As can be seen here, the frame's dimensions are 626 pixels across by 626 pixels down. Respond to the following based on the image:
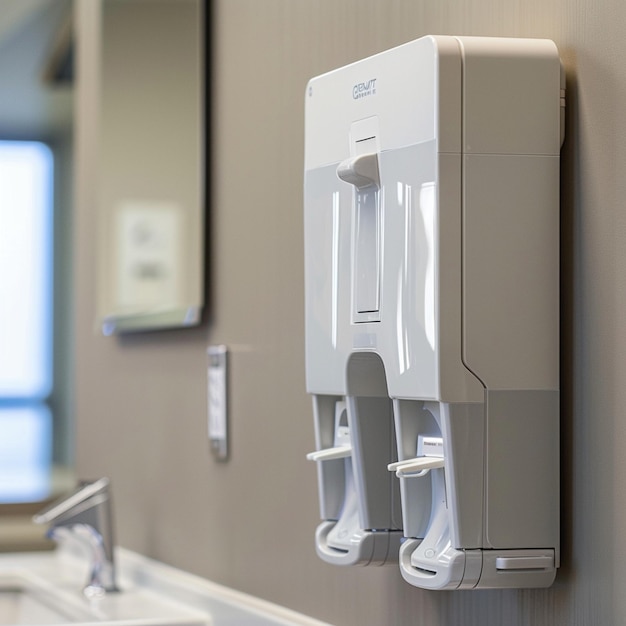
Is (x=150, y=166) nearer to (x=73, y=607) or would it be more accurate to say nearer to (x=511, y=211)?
(x=73, y=607)

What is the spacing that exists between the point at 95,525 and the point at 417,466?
0.98 m

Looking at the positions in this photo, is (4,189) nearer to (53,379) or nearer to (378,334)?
(53,379)

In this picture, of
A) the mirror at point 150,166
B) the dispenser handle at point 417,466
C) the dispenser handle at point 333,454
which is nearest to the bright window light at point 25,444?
the mirror at point 150,166

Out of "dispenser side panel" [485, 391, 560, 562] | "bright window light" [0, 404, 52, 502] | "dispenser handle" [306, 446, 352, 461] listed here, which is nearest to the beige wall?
"dispenser side panel" [485, 391, 560, 562]

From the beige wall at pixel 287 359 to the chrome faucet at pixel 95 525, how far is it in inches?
3.6

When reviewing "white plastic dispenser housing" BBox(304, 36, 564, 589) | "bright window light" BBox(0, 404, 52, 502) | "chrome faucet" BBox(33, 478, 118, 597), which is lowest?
"bright window light" BBox(0, 404, 52, 502)

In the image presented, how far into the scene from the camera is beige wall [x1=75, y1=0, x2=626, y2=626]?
36.0 inches

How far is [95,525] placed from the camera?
182 cm

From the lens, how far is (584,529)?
0.93m

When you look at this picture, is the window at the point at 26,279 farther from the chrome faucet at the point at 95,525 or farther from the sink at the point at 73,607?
the chrome faucet at the point at 95,525

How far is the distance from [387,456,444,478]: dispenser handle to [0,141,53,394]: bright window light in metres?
3.89

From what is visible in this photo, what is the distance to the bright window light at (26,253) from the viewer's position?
470 cm

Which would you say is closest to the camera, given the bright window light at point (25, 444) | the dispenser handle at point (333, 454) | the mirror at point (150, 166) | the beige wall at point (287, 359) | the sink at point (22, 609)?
the beige wall at point (287, 359)

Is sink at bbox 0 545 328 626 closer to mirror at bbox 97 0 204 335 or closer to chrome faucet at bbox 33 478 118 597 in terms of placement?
chrome faucet at bbox 33 478 118 597
